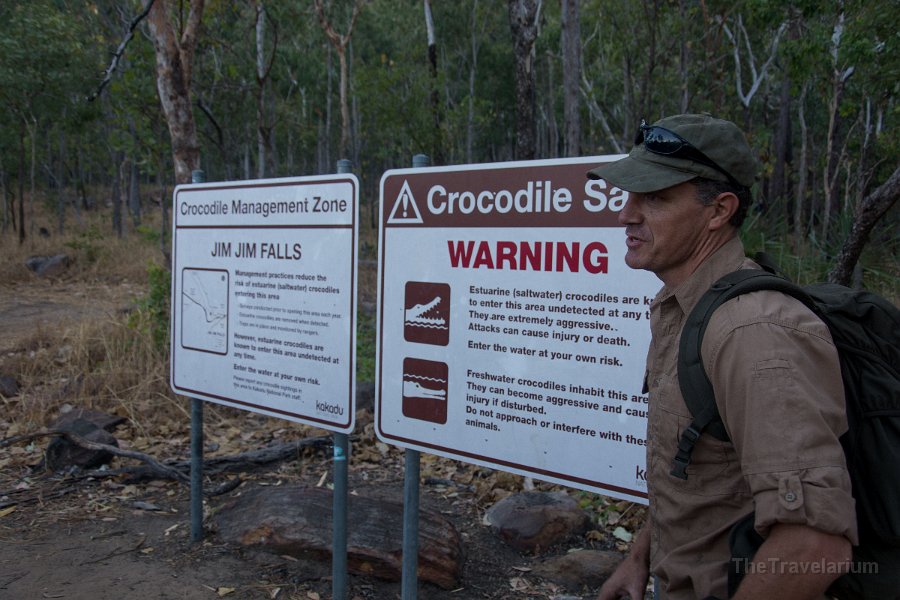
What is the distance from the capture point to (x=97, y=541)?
4.01 m

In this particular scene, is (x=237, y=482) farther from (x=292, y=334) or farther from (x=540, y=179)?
(x=540, y=179)

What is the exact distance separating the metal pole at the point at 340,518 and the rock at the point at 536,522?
3.68ft

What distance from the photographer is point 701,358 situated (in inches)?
57.1

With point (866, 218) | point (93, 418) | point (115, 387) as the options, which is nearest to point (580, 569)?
point (866, 218)

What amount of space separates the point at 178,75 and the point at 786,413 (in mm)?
6675

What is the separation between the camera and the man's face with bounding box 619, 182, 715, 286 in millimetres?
1651

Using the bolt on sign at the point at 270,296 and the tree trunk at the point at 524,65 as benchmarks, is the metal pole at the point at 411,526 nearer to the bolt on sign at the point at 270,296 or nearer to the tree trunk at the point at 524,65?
the bolt on sign at the point at 270,296

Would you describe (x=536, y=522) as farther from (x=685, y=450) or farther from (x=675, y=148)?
(x=675, y=148)

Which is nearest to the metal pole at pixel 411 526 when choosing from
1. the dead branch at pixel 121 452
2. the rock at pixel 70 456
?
the dead branch at pixel 121 452

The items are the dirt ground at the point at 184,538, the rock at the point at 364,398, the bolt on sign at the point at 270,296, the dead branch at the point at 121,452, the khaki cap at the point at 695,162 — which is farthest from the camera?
the rock at the point at 364,398

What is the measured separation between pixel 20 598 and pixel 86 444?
1601 mm

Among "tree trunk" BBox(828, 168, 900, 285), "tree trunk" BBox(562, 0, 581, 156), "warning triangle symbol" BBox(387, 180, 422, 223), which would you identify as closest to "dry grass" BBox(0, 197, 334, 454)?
"warning triangle symbol" BBox(387, 180, 422, 223)

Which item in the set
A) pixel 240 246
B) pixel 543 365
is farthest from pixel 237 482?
pixel 543 365

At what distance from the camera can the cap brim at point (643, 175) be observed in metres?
1.61
